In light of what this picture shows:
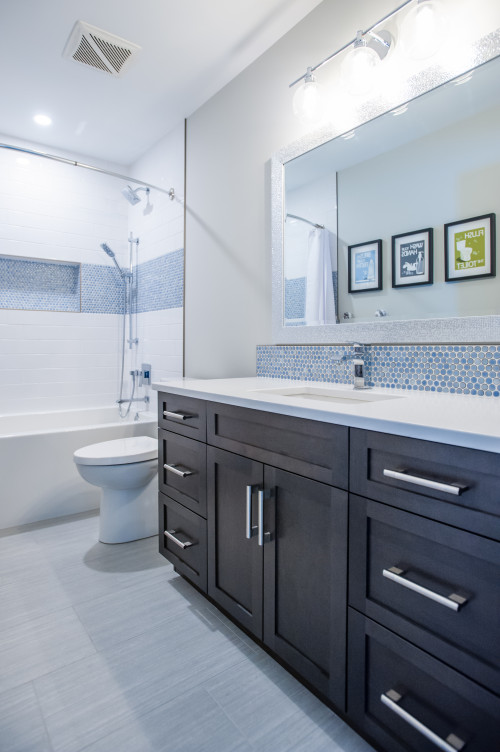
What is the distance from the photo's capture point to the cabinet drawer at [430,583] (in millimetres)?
763

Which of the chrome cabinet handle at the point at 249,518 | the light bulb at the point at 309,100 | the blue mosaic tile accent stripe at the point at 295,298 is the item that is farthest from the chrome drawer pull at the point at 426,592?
→ the light bulb at the point at 309,100

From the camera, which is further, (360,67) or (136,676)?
(360,67)

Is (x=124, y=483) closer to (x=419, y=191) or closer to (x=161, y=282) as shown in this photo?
(x=161, y=282)

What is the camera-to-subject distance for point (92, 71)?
2.32 meters

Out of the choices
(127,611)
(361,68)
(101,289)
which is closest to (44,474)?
(127,611)

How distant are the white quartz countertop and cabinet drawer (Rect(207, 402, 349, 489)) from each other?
0.10ft

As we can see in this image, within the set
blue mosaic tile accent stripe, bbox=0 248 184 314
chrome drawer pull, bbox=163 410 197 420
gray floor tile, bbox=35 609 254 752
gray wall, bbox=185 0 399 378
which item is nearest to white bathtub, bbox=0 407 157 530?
gray wall, bbox=185 0 399 378

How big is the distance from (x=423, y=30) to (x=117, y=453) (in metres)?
2.06

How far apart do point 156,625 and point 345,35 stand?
2.39m

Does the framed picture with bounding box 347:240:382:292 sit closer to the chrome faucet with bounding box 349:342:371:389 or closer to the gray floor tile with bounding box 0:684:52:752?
the chrome faucet with bounding box 349:342:371:389

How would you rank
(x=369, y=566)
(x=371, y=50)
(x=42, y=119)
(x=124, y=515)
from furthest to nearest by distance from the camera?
(x=42, y=119) < (x=124, y=515) < (x=371, y=50) < (x=369, y=566)

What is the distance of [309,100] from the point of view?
1788mm

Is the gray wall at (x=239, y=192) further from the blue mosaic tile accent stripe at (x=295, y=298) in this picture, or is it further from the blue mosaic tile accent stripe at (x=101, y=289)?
the blue mosaic tile accent stripe at (x=101, y=289)

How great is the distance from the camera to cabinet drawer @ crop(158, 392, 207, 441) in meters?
1.59
